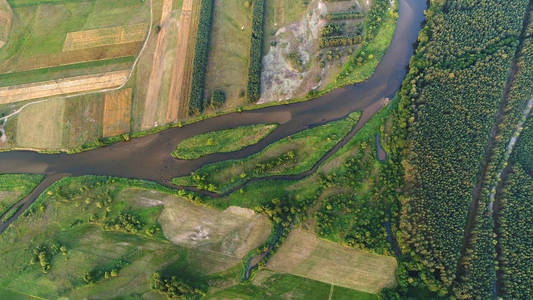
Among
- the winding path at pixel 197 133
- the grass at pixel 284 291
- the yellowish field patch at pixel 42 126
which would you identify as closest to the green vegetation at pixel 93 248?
the winding path at pixel 197 133

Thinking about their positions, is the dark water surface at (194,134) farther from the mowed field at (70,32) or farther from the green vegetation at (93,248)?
the mowed field at (70,32)

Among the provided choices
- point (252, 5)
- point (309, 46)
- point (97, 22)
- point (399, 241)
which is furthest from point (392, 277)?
point (97, 22)

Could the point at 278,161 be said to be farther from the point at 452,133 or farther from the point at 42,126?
the point at 42,126

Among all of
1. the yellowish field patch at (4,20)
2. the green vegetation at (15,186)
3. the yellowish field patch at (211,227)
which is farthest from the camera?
the yellowish field patch at (4,20)

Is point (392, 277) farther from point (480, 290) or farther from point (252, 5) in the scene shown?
point (252, 5)

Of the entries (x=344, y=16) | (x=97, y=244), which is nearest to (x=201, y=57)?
(x=344, y=16)

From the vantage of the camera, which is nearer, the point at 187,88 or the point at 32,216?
the point at 32,216
